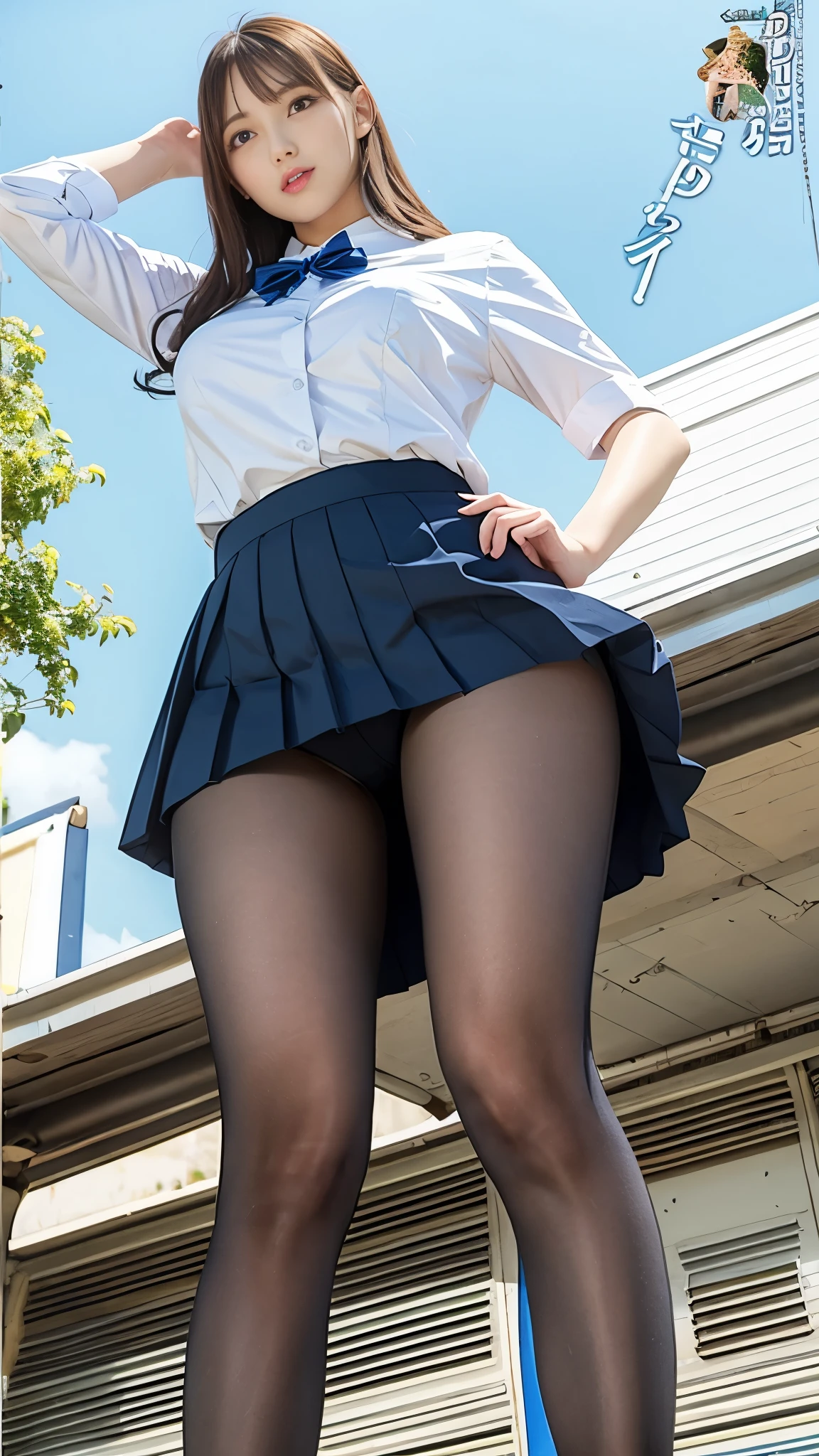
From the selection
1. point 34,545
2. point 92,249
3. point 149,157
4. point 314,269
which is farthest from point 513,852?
point 34,545

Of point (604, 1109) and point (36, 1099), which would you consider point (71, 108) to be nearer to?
point (604, 1109)

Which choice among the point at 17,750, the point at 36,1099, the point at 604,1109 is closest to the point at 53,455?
the point at 17,750

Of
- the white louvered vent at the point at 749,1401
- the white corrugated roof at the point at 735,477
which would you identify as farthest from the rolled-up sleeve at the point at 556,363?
the white louvered vent at the point at 749,1401

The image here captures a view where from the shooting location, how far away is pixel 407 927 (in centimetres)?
130

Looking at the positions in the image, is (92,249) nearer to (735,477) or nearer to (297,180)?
(297,180)

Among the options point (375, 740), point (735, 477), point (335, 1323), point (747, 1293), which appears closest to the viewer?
point (375, 740)

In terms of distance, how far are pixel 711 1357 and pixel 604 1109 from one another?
2.50 m

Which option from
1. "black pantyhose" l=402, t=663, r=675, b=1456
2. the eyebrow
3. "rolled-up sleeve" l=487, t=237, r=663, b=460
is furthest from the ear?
"black pantyhose" l=402, t=663, r=675, b=1456

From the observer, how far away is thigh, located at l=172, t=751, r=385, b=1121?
3.43ft

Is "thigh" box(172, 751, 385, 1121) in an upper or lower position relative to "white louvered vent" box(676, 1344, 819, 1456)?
upper

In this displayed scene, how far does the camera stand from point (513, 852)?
103cm

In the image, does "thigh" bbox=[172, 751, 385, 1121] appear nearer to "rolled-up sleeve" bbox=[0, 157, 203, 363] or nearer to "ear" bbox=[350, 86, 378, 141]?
"rolled-up sleeve" bbox=[0, 157, 203, 363]

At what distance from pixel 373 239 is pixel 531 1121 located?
977 millimetres

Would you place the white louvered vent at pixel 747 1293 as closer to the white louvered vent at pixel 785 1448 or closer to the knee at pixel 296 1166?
the white louvered vent at pixel 785 1448
